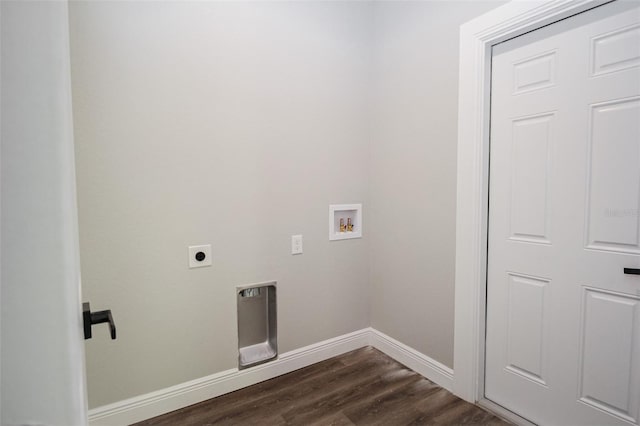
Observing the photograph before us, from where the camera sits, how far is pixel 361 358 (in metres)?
2.34

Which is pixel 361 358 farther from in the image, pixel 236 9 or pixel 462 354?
pixel 236 9

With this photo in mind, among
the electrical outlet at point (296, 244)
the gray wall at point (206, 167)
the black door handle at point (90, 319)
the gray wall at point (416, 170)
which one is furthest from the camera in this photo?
the electrical outlet at point (296, 244)

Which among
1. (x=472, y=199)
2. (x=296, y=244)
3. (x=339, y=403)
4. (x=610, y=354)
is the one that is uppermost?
(x=472, y=199)

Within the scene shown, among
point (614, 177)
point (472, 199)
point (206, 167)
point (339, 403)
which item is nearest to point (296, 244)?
point (206, 167)

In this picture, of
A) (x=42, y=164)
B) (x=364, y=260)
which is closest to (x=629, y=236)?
(x=364, y=260)

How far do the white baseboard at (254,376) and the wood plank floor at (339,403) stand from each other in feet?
0.13

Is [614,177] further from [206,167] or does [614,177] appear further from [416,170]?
[206,167]

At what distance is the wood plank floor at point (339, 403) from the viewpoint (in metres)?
1.70

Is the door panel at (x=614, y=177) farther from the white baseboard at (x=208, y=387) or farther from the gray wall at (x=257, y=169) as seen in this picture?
the white baseboard at (x=208, y=387)

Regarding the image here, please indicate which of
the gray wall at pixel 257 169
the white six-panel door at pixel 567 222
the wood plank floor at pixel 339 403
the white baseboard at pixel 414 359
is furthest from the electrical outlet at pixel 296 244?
the white six-panel door at pixel 567 222

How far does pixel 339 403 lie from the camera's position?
183 centimetres

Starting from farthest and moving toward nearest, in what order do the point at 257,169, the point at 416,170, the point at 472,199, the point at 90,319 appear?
1. the point at 416,170
2. the point at 257,169
3. the point at 472,199
4. the point at 90,319

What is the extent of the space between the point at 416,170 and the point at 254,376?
5.62ft

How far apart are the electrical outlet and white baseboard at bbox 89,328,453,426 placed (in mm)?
699
